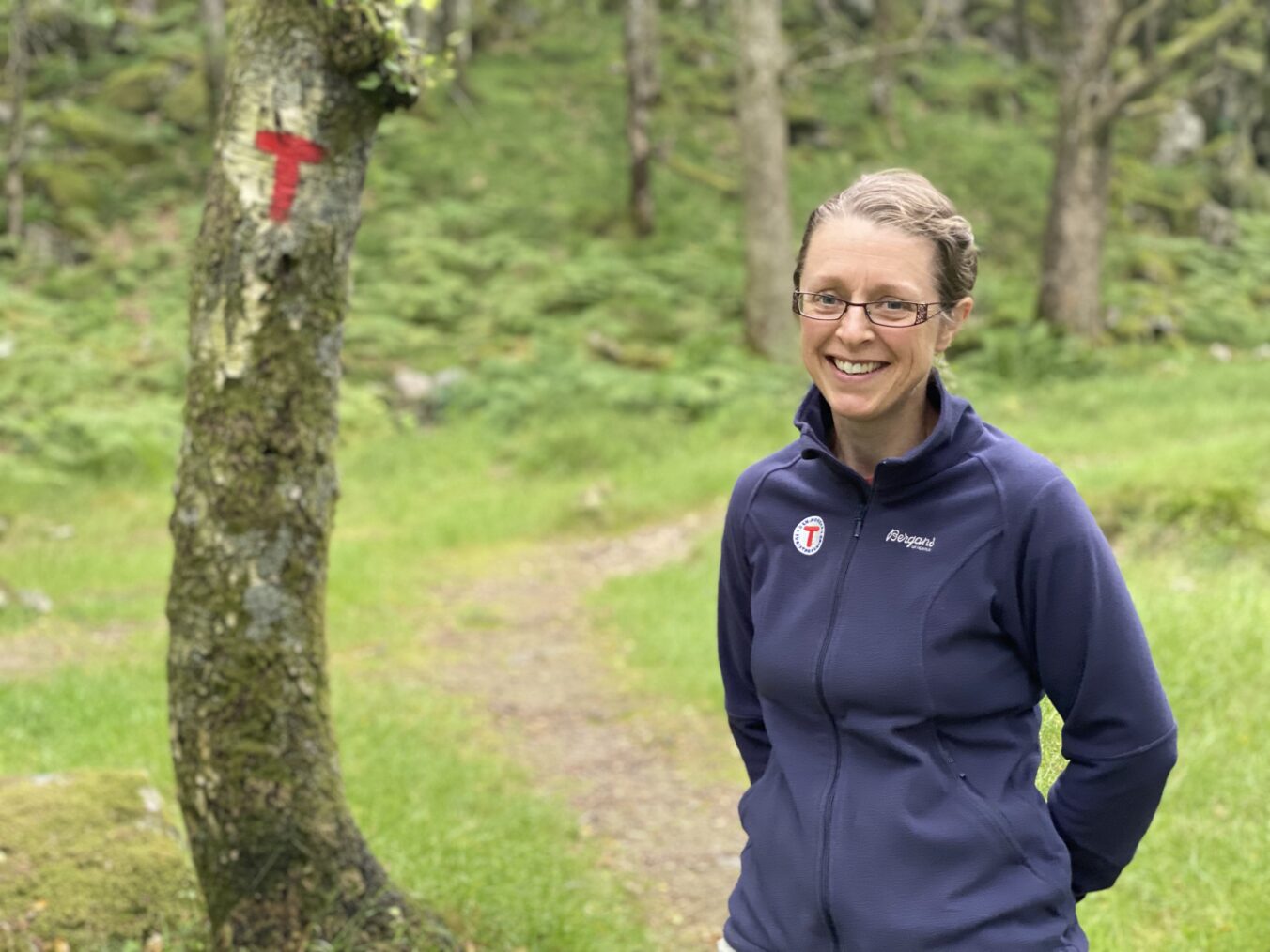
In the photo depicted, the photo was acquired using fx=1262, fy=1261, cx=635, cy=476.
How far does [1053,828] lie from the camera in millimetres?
2146

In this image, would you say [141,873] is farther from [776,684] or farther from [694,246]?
[694,246]

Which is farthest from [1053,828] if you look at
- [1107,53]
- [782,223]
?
[1107,53]

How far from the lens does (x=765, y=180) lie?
14.8 meters

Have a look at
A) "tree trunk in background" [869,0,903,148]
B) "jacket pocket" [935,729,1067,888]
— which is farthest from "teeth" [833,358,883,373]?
"tree trunk in background" [869,0,903,148]

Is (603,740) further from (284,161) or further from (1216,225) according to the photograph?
(1216,225)

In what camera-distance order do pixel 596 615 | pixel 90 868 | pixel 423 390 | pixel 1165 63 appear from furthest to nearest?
1. pixel 423 390
2. pixel 1165 63
3. pixel 596 615
4. pixel 90 868

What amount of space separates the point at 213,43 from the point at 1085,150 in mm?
12777

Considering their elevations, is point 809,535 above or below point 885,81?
below

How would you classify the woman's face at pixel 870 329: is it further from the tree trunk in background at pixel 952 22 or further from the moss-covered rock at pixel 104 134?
the tree trunk in background at pixel 952 22

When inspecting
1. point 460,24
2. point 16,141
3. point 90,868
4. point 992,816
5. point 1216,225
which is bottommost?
point 90,868

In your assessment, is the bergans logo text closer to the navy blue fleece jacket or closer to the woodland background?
the navy blue fleece jacket

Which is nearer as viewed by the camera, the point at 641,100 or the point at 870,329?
the point at 870,329

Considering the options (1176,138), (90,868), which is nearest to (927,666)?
(90,868)

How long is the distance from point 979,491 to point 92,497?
10867 mm
